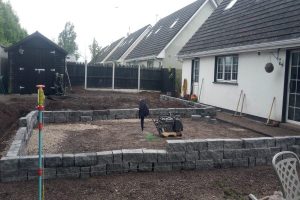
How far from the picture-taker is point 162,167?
5.79 metres

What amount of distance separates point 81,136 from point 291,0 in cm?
873

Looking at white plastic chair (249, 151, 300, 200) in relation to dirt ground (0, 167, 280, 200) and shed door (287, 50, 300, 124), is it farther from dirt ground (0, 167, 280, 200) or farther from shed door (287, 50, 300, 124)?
shed door (287, 50, 300, 124)

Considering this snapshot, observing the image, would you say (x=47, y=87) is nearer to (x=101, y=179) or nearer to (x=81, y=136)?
(x=81, y=136)

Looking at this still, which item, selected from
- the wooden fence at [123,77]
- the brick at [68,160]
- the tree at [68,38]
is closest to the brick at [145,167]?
the brick at [68,160]

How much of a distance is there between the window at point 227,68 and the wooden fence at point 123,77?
7.19 m

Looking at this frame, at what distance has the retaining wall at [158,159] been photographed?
5078 mm

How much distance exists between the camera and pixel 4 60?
1948 centimetres

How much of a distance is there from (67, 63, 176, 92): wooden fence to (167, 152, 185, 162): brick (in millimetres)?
16064

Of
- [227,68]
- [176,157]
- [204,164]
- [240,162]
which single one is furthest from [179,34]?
[176,157]

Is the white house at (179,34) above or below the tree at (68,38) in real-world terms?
below

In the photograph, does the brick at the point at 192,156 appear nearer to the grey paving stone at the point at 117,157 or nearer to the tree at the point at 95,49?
the grey paving stone at the point at 117,157

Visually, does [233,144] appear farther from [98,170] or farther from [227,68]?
[227,68]

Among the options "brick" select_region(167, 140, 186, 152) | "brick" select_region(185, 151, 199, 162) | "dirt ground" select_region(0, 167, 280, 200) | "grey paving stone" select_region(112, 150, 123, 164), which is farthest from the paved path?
"grey paving stone" select_region(112, 150, 123, 164)

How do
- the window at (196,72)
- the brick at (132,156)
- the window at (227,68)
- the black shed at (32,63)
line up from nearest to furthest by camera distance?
the brick at (132,156) < the window at (227,68) < the black shed at (32,63) < the window at (196,72)
